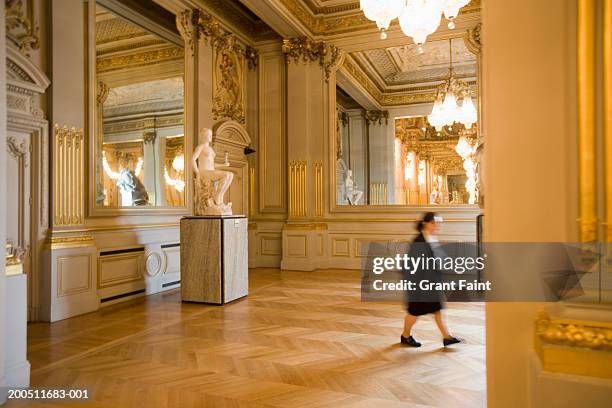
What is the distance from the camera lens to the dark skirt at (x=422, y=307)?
3766 mm

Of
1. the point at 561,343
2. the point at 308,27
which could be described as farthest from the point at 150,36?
the point at 561,343

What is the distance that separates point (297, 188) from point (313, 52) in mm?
2892

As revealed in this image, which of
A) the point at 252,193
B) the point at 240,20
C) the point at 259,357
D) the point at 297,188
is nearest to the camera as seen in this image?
the point at 259,357

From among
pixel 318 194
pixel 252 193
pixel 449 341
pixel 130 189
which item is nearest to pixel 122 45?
pixel 130 189

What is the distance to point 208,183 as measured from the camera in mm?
5941

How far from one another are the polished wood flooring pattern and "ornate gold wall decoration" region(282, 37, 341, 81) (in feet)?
18.5

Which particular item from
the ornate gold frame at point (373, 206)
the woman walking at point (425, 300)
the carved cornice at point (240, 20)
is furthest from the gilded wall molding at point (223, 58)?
the woman walking at point (425, 300)

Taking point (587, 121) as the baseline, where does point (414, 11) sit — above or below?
above

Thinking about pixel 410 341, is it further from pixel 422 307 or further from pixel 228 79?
pixel 228 79

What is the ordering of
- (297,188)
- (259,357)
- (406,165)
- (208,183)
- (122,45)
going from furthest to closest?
1. (297,188)
2. (406,165)
3. (122,45)
4. (208,183)
5. (259,357)

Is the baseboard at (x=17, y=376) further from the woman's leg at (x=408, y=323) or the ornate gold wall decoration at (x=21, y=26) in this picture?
the ornate gold wall decoration at (x=21, y=26)

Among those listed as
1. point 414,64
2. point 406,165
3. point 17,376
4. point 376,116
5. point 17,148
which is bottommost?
point 17,376

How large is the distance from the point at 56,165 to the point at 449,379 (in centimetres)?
464

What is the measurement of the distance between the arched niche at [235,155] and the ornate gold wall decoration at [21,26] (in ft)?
11.5
